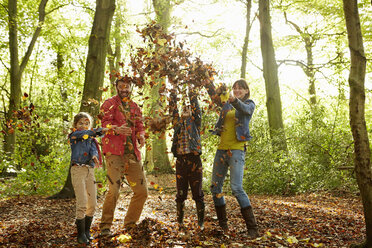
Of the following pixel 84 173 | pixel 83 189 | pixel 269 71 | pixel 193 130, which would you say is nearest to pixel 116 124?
pixel 84 173

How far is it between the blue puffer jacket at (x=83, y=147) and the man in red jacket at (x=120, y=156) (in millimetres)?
161

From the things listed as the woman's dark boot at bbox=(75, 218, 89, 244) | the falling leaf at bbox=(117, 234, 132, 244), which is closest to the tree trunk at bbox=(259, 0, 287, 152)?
the falling leaf at bbox=(117, 234, 132, 244)

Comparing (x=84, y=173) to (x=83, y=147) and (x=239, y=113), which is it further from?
(x=239, y=113)

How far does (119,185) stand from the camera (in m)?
4.39

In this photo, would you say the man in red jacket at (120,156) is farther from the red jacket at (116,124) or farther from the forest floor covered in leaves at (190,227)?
the forest floor covered in leaves at (190,227)

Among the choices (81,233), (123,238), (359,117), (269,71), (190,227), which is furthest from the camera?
(269,71)

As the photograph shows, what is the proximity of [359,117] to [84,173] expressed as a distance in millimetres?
3357

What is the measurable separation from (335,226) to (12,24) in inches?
532

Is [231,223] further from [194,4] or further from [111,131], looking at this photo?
[194,4]

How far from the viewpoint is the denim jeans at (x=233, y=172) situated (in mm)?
4227

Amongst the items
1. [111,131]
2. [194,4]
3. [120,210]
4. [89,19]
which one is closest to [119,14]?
[89,19]

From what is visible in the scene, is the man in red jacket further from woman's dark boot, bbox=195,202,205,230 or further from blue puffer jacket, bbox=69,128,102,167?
woman's dark boot, bbox=195,202,205,230

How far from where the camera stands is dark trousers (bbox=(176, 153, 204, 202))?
4551 mm

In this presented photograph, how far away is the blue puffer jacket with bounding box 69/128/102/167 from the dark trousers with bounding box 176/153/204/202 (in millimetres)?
1135
